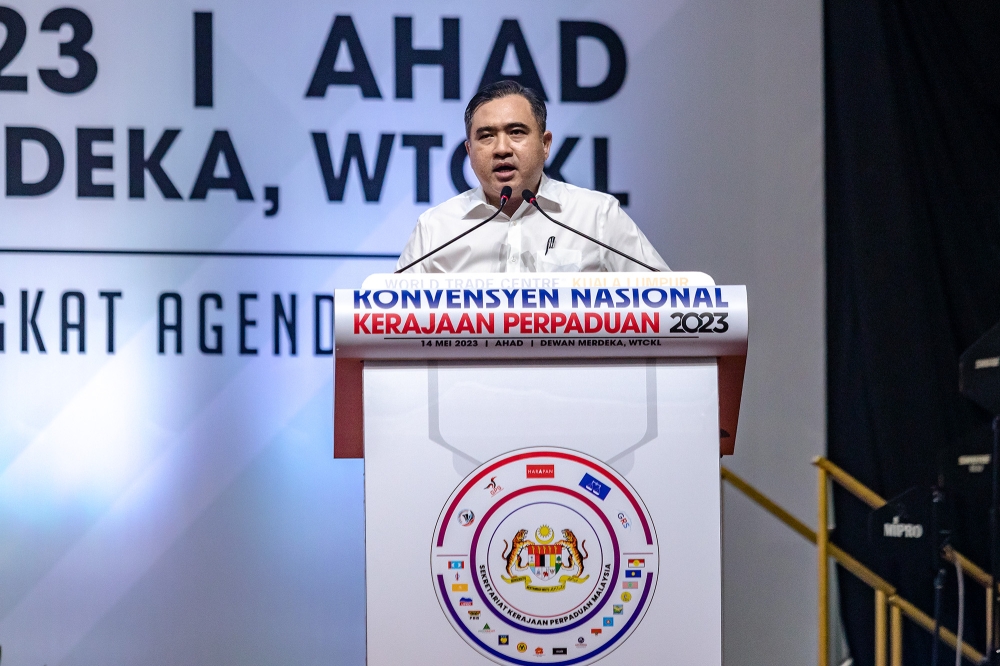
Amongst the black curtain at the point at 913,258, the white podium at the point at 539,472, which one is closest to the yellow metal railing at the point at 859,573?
the black curtain at the point at 913,258

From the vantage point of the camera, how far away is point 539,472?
4.59 ft

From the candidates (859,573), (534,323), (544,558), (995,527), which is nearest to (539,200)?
(534,323)

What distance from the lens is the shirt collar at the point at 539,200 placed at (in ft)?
7.13

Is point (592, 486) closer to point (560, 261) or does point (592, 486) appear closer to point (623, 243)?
point (560, 261)

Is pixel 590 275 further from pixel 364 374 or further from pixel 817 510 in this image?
pixel 817 510

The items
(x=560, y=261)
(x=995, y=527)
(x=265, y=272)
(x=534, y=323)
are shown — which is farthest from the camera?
(x=265, y=272)

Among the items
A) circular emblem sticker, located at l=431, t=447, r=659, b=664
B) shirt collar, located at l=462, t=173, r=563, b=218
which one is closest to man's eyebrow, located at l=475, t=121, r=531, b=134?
shirt collar, located at l=462, t=173, r=563, b=218

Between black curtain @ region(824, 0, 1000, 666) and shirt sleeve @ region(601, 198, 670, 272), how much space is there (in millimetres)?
1560

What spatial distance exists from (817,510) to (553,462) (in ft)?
7.49

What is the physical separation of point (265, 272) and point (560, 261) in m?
1.57

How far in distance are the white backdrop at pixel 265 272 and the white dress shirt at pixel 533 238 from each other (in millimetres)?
1187

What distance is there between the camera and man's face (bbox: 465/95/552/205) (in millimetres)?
2084

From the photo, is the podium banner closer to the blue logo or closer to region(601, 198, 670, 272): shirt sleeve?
the blue logo

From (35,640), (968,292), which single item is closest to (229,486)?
(35,640)
